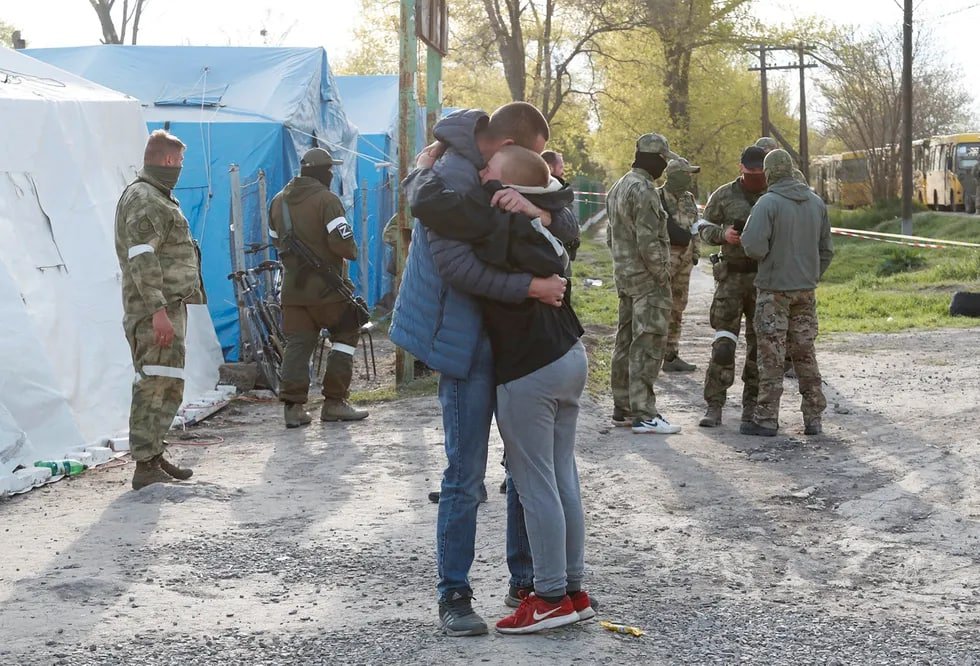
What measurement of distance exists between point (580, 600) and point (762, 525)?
6.20 feet

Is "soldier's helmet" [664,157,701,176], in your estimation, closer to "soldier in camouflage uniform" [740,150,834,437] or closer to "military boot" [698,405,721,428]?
"soldier in camouflage uniform" [740,150,834,437]

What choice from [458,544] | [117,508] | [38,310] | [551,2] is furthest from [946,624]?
[551,2]

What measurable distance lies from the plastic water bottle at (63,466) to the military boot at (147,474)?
0.68m

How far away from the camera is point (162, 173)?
713 centimetres

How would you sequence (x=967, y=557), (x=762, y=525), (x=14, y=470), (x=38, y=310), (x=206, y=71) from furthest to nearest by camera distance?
1. (x=206, y=71)
2. (x=38, y=310)
3. (x=14, y=470)
4. (x=762, y=525)
5. (x=967, y=557)

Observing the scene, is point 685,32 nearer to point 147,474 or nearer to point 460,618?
point 147,474

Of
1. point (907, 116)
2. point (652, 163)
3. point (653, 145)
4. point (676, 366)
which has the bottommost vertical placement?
point (676, 366)

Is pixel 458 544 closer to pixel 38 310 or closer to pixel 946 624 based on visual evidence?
pixel 946 624

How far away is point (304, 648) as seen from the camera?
4402 mm

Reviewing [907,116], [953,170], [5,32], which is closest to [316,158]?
[907,116]

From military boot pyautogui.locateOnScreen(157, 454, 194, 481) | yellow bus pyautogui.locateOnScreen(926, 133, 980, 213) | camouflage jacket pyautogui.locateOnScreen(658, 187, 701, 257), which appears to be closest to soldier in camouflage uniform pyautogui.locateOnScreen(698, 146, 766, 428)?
camouflage jacket pyautogui.locateOnScreen(658, 187, 701, 257)

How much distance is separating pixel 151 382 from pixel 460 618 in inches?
130

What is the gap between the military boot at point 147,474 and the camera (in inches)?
279

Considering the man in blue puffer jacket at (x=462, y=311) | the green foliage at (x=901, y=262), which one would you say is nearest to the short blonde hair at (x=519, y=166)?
the man in blue puffer jacket at (x=462, y=311)
